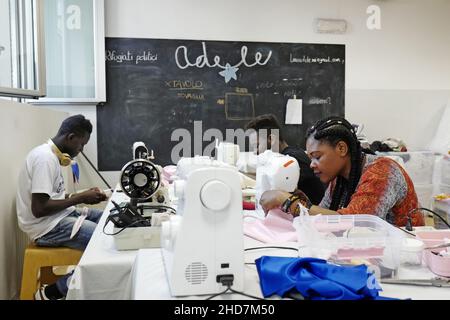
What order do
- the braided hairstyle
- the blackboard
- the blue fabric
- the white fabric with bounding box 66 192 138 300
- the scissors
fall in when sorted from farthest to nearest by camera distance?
the blackboard → the braided hairstyle → the white fabric with bounding box 66 192 138 300 → the scissors → the blue fabric

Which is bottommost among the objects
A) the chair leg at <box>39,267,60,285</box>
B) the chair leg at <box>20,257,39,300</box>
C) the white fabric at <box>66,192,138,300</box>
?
the chair leg at <box>39,267,60,285</box>

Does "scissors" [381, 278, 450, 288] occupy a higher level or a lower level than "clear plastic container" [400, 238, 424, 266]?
lower

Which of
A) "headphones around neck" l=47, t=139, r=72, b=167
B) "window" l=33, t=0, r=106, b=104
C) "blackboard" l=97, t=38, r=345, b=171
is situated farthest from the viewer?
"blackboard" l=97, t=38, r=345, b=171

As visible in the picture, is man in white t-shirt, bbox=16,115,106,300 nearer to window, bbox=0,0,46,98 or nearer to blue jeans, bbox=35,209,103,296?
blue jeans, bbox=35,209,103,296

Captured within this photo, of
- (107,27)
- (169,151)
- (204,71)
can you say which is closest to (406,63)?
(204,71)

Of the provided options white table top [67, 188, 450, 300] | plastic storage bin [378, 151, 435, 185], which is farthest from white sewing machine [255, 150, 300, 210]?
plastic storage bin [378, 151, 435, 185]

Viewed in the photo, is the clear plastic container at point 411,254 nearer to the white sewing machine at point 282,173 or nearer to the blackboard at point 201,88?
the white sewing machine at point 282,173

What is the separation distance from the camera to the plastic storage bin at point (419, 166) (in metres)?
4.25

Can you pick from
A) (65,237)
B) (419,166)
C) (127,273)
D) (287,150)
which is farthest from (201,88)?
(127,273)

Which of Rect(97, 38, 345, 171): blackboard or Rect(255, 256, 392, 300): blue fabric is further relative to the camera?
Rect(97, 38, 345, 171): blackboard

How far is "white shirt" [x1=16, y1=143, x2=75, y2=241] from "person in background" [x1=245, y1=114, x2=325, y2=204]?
1.50m

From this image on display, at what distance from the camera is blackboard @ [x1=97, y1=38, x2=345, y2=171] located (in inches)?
161

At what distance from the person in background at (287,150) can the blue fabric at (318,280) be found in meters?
1.46

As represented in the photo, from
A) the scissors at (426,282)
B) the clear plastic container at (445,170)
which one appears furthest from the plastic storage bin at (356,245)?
the clear plastic container at (445,170)
